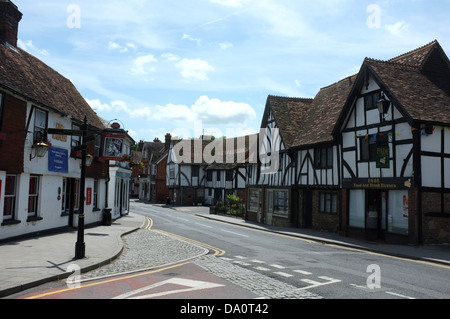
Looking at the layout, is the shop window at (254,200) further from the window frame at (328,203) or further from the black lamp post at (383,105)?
the black lamp post at (383,105)

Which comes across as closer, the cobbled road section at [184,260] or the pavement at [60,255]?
the cobbled road section at [184,260]

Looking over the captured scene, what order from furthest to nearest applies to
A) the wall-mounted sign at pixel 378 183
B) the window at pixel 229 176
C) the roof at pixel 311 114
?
the window at pixel 229 176 < the roof at pixel 311 114 < the wall-mounted sign at pixel 378 183

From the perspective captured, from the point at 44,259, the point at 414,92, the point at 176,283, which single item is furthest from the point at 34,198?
the point at 414,92

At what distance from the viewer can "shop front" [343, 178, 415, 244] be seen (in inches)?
667

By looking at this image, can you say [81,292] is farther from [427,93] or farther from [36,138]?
[427,93]

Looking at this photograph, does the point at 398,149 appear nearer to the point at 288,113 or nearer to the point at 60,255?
the point at 288,113

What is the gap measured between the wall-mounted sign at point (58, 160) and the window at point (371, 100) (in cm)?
1564

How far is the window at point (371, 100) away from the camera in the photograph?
754 inches

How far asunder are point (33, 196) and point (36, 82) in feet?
17.5

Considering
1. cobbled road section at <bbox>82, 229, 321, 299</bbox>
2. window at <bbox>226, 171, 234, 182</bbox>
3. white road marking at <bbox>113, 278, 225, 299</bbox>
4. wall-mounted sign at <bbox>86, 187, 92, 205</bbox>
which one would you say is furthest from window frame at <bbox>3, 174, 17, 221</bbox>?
window at <bbox>226, 171, 234, 182</bbox>

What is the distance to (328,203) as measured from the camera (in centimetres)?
2298

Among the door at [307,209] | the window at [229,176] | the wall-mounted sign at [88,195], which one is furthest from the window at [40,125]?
the window at [229,176]

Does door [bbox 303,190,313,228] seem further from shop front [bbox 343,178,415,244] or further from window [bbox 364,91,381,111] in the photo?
window [bbox 364,91,381,111]

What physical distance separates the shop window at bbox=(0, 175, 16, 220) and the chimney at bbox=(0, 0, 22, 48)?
6.66 meters
